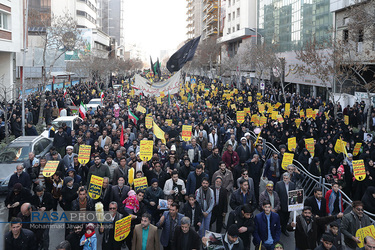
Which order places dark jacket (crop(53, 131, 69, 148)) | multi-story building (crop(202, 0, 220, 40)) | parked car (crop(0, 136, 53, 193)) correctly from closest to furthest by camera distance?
parked car (crop(0, 136, 53, 193)) → dark jacket (crop(53, 131, 69, 148)) → multi-story building (crop(202, 0, 220, 40))

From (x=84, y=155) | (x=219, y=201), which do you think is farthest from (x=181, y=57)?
(x=219, y=201)

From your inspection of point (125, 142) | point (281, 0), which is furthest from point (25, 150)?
point (281, 0)

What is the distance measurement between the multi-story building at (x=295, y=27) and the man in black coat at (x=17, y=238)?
28.7 metres

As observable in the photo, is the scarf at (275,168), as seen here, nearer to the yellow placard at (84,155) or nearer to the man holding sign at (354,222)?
the man holding sign at (354,222)

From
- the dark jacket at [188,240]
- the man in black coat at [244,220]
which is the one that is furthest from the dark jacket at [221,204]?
the dark jacket at [188,240]

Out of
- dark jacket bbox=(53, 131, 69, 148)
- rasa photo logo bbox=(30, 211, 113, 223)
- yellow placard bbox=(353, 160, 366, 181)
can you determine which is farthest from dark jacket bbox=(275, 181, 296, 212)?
dark jacket bbox=(53, 131, 69, 148)

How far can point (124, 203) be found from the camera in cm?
687

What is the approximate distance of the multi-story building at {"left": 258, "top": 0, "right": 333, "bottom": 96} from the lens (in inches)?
1436

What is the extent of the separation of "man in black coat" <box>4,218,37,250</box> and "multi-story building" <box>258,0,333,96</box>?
2869 cm

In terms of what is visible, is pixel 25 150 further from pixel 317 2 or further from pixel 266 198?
pixel 317 2

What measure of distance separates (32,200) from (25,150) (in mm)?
4944

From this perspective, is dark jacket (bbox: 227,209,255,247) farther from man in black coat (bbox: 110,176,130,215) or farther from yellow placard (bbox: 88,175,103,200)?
yellow placard (bbox: 88,175,103,200)

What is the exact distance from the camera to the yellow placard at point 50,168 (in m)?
8.23

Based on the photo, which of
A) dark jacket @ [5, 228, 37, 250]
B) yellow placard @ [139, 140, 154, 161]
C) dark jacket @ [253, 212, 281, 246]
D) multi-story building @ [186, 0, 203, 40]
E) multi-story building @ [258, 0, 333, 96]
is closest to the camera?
dark jacket @ [5, 228, 37, 250]
